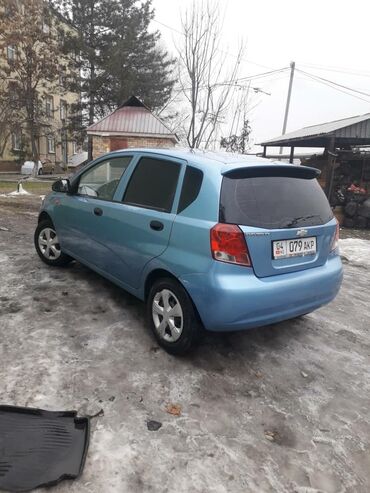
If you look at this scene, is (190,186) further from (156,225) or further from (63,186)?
(63,186)

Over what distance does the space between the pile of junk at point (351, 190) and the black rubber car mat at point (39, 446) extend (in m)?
10.9

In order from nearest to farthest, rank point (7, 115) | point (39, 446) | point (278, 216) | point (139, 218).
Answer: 1. point (39, 446)
2. point (278, 216)
3. point (139, 218)
4. point (7, 115)

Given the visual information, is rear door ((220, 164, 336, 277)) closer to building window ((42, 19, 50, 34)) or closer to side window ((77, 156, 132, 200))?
side window ((77, 156, 132, 200))

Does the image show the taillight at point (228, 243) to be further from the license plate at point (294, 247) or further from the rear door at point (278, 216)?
the license plate at point (294, 247)

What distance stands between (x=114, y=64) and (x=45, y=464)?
85.4 ft

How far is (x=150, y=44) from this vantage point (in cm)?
2636

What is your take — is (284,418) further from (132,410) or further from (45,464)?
(45,464)

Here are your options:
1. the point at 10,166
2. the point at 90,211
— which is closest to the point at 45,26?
the point at 10,166

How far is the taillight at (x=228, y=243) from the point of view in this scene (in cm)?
266

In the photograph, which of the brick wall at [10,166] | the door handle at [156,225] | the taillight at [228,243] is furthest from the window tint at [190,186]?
the brick wall at [10,166]

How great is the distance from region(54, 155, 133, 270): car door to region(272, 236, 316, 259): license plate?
171 cm

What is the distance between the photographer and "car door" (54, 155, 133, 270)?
3.83 m

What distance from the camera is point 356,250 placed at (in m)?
8.00

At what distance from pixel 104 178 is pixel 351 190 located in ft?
31.9
